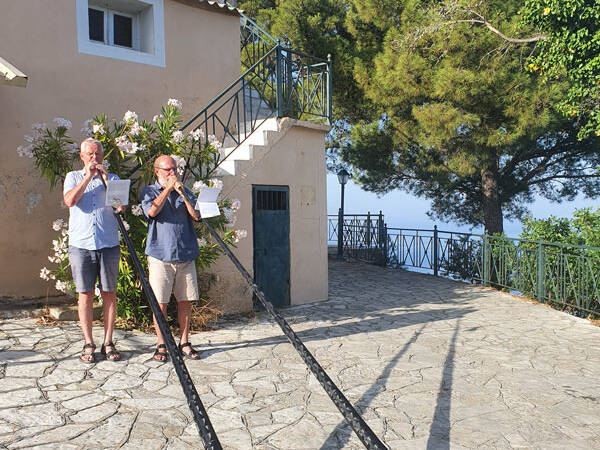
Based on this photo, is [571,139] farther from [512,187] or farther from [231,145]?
[231,145]

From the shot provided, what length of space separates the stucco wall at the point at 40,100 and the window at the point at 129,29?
0.56 ft

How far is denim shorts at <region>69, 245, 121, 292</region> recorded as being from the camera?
4273 mm

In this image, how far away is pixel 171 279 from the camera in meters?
4.52

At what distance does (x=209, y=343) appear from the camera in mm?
5391

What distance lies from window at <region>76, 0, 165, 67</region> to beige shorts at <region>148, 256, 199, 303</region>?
4009mm

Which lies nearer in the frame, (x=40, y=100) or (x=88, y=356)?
(x=88, y=356)

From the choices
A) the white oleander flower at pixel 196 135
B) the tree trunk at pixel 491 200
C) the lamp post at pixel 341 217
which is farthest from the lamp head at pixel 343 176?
the white oleander flower at pixel 196 135

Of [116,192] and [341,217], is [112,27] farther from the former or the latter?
[341,217]

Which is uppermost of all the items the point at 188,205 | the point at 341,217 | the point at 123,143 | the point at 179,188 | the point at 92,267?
the point at 123,143

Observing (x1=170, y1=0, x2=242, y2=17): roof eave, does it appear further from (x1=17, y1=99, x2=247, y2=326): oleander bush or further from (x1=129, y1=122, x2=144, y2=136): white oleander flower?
(x1=129, y1=122, x2=144, y2=136): white oleander flower

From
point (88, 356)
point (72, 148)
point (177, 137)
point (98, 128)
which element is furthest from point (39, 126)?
point (88, 356)

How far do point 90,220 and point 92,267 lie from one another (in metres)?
0.41

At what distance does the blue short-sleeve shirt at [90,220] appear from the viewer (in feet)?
13.9

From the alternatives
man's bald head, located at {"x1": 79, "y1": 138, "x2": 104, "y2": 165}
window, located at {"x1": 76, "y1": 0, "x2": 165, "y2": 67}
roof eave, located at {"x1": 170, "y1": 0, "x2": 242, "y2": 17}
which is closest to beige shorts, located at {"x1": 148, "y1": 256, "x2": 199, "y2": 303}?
man's bald head, located at {"x1": 79, "y1": 138, "x2": 104, "y2": 165}
